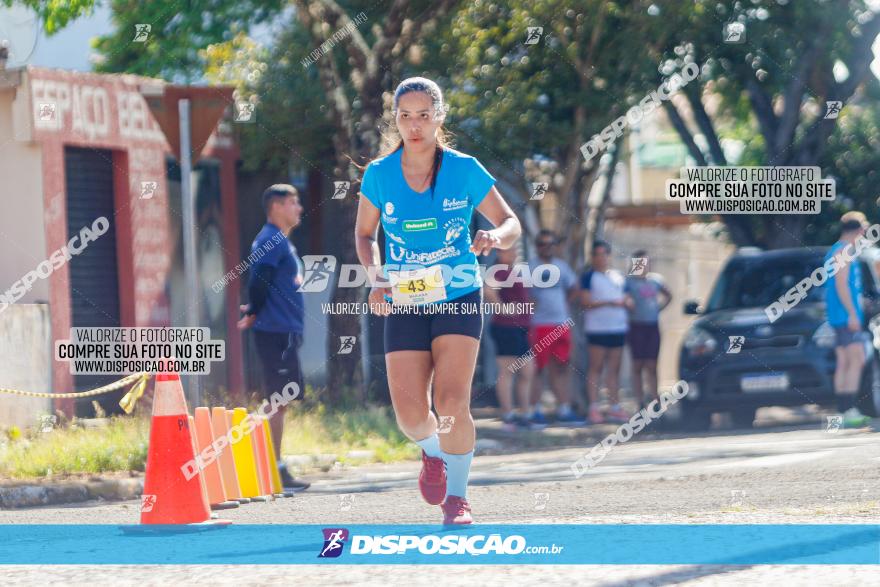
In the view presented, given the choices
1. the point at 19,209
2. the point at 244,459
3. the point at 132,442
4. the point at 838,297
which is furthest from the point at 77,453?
the point at 838,297

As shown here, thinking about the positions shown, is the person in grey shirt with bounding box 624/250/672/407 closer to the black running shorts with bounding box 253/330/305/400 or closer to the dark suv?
the dark suv

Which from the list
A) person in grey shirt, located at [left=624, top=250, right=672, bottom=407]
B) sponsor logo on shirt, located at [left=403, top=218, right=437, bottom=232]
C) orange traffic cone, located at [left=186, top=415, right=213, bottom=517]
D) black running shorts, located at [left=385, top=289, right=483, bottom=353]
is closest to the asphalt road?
orange traffic cone, located at [left=186, top=415, right=213, bottom=517]

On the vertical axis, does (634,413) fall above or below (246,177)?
below

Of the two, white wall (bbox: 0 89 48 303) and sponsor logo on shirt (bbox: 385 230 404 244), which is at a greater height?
white wall (bbox: 0 89 48 303)

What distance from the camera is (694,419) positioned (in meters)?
15.4

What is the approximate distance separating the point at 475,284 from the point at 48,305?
949 centimetres

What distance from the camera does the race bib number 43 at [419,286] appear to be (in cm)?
654

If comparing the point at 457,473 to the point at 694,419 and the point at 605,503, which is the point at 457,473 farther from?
the point at 694,419

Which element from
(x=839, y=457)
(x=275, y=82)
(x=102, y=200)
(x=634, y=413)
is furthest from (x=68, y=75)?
(x=839, y=457)

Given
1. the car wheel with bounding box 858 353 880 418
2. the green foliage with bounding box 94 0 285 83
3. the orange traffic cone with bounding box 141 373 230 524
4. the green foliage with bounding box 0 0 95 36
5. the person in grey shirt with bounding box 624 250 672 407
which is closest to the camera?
the orange traffic cone with bounding box 141 373 230 524

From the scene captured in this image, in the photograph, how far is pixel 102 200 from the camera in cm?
1650

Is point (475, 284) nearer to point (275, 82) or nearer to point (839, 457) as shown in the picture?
point (839, 457)

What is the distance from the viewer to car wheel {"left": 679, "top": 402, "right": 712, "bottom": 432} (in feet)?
50.3

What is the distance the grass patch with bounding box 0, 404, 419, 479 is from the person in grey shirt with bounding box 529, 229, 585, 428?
1.57m
